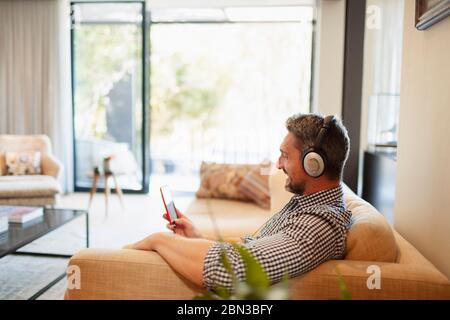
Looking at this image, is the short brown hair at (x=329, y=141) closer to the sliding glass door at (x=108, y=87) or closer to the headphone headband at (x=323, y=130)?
the headphone headband at (x=323, y=130)

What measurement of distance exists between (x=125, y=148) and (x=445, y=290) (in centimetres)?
521

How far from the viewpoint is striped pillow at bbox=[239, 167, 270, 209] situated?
10.7 feet

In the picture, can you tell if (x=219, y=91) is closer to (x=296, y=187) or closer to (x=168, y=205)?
(x=168, y=205)

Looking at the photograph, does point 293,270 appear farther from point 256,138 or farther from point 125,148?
point 256,138

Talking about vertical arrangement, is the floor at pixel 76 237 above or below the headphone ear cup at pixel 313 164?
below

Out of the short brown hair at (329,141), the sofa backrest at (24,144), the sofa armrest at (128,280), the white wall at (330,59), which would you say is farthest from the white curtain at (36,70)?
the short brown hair at (329,141)

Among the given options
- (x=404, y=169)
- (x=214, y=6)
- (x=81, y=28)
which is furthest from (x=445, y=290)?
(x=81, y=28)

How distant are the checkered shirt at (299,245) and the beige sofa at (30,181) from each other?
3.37 m

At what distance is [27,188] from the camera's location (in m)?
4.16

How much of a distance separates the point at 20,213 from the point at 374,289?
8.13ft

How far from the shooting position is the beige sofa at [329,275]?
1.16m

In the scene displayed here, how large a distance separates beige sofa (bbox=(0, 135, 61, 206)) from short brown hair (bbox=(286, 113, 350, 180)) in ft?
11.1

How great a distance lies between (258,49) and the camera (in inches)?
347

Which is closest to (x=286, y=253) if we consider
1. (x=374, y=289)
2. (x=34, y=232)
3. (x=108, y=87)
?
(x=374, y=289)
